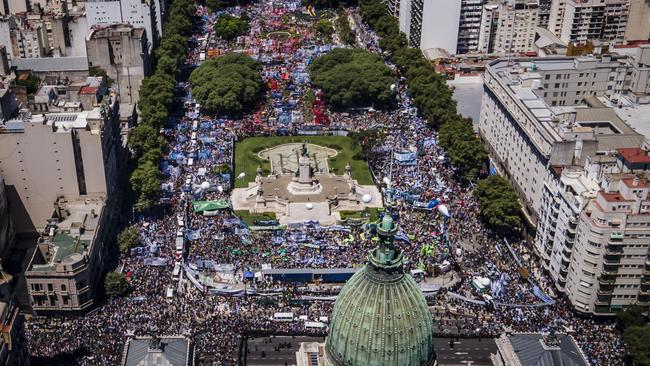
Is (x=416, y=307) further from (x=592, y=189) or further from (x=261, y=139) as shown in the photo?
(x=261, y=139)

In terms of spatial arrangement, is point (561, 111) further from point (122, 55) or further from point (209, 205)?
point (122, 55)

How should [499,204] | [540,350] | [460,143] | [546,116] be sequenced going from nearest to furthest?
[540,350] → [499,204] → [546,116] → [460,143]

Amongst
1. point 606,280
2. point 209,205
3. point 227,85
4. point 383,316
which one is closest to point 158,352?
point 383,316

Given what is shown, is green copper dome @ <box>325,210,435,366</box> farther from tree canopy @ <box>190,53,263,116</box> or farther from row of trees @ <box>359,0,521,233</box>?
tree canopy @ <box>190,53,263,116</box>

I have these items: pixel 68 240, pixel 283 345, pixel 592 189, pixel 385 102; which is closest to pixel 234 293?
pixel 283 345

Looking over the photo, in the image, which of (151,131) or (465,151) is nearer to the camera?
(465,151)

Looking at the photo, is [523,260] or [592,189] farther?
[523,260]

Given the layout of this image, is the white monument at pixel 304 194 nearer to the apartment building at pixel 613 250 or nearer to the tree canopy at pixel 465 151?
the tree canopy at pixel 465 151
